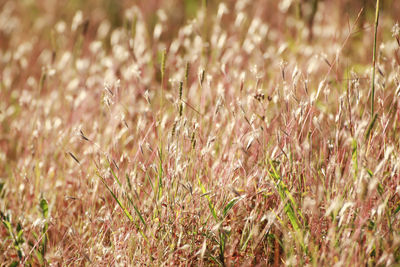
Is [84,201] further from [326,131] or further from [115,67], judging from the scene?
[115,67]

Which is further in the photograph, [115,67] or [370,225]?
[115,67]

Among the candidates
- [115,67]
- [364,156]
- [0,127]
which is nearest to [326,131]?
[364,156]

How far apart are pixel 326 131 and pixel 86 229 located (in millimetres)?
1042

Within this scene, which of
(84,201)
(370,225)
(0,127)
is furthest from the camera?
(0,127)

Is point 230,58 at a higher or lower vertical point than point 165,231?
higher

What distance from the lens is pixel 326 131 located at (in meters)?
1.74

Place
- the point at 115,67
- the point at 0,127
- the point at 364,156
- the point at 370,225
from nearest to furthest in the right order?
the point at 370,225 → the point at 364,156 → the point at 0,127 → the point at 115,67

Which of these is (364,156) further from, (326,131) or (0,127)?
(0,127)

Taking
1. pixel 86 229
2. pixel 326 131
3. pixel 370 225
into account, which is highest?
pixel 326 131

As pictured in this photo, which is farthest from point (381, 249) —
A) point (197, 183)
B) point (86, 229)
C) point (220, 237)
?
point (86, 229)

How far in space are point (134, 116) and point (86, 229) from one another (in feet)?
2.79

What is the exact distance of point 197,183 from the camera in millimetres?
1548

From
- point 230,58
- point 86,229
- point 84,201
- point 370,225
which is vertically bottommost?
point 86,229

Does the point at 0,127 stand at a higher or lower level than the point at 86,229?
higher
